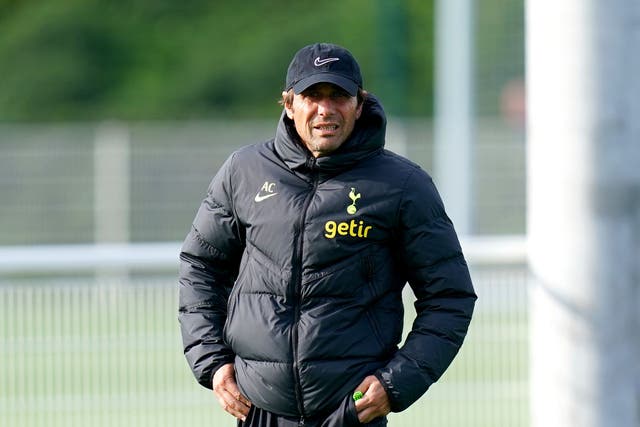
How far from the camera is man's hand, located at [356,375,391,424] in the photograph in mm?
3514

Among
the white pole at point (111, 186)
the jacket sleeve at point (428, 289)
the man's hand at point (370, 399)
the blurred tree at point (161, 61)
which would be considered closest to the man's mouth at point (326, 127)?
the jacket sleeve at point (428, 289)

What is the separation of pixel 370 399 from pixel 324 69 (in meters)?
0.83

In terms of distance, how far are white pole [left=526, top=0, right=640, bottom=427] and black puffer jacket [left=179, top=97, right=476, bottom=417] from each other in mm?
422

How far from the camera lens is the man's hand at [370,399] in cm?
351

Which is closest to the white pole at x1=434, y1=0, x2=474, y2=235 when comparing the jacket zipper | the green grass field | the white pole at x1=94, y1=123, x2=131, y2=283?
the white pole at x1=94, y1=123, x2=131, y2=283

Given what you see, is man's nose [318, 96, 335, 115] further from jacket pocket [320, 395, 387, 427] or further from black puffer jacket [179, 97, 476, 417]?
jacket pocket [320, 395, 387, 427]

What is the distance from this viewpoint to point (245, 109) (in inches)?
821

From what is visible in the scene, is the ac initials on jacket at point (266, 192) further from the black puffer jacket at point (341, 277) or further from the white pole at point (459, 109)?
the white pole at point (459, 109)

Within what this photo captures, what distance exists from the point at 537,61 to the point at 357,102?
639mm

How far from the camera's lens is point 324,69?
11.6ft

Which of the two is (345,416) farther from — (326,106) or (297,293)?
(326,106)

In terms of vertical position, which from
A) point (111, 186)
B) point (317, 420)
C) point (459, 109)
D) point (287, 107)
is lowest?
point (317, 420)

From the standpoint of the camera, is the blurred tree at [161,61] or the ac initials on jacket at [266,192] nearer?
the ac initials on jacket at [266,192]

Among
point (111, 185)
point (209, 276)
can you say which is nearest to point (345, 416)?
point (209, 276)
